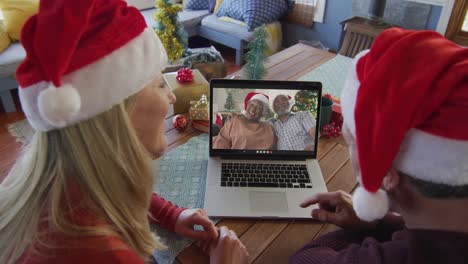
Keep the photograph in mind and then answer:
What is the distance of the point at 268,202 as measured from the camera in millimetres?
951

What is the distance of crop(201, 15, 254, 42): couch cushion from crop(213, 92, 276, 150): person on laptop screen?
2536 millimetres

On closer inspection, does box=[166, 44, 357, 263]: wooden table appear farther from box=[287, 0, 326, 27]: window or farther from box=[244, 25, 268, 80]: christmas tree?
box=[287, 0, 326, 27]: window

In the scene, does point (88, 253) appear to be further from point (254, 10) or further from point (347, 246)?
point (254, 10)

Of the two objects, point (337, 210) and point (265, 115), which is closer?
point (337, 210)

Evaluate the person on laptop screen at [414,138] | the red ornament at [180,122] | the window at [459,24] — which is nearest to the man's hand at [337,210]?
the person on laptop screen at [414,138]

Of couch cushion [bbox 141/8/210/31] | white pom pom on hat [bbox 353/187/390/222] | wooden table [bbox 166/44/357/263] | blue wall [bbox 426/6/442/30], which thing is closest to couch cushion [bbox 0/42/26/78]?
couch cushion [bbox 141/8/210/31]

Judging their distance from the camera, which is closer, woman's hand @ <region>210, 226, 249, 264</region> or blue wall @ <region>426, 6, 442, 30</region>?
woman's hand @ <region>210, 226, 249, 264</region>

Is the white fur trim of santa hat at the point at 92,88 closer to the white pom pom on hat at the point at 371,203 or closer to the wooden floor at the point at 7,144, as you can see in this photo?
the white pom pom on hat at the point at 371,203

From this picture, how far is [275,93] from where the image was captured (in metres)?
1.08

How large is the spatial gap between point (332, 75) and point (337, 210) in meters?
1.03

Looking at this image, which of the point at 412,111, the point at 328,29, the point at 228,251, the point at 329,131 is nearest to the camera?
the point at 412,111

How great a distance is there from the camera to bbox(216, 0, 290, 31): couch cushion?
11.7ft

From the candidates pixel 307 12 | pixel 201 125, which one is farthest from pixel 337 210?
pixel 307 12

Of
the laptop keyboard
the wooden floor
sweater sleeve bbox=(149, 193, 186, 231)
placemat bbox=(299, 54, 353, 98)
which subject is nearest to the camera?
sweater sleeve bbox=(149, 193, 186, 231)
